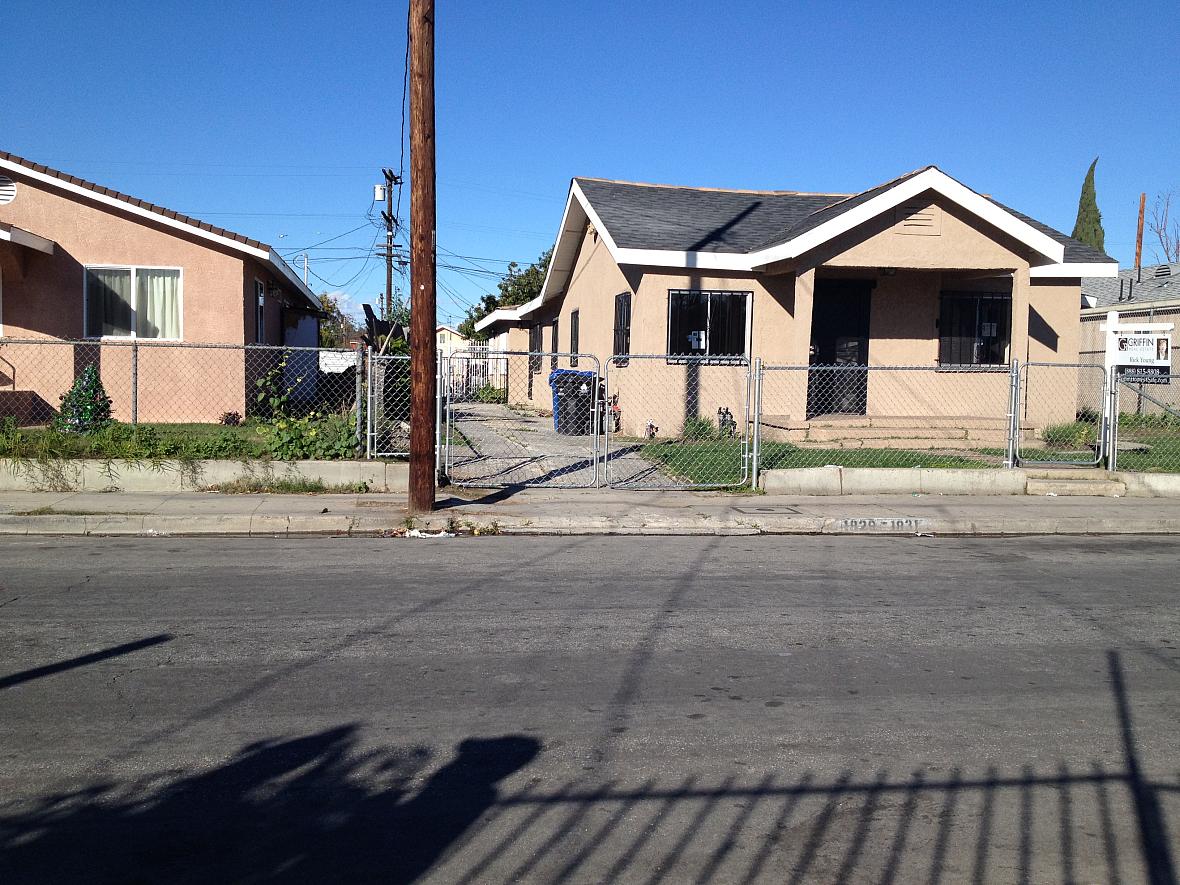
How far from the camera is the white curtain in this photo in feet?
56.5

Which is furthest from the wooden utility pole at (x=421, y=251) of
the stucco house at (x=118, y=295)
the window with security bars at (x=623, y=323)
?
the stucco house at (x=118, y=295)

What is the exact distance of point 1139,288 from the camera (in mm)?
27844

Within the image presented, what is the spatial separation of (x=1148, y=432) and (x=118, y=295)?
19.1 meters

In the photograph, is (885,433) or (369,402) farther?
(885,433)

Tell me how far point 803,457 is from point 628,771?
34.9 feet

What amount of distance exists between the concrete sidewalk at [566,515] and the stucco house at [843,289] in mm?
4533

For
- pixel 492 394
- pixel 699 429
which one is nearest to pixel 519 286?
pixel 492 394

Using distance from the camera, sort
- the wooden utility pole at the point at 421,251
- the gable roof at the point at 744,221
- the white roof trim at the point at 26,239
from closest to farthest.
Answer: the wooden utility pole at the point at 421,251 < the white roof trim at the point at 26,239 < the gable roof at the point at 744,221

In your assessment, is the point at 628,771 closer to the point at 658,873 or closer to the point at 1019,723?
the point at 658,873

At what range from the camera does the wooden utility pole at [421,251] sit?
1038 cm

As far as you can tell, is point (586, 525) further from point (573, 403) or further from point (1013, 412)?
point (573, 403)

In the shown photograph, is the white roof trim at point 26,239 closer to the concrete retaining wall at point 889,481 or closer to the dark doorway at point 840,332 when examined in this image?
the concrete retaining wall at point 889,481

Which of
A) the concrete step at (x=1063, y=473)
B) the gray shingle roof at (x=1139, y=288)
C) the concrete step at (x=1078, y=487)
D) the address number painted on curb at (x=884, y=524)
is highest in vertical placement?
the gray shingle roof at (x=1139, y=288)

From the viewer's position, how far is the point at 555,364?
24.1 metres
